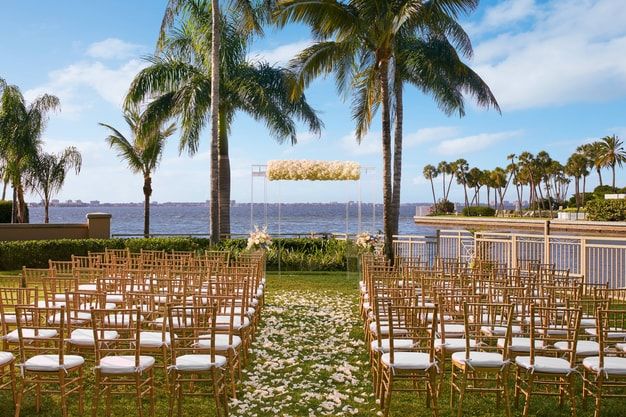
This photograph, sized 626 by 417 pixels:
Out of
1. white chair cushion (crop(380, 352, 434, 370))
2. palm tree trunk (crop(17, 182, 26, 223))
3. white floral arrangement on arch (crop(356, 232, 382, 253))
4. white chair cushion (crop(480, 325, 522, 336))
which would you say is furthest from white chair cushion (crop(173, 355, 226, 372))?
palm tree trunk (crop(17, 182, 26, 223))

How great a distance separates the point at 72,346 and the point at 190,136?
55.1ft

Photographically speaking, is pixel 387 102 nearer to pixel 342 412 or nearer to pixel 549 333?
pixel 549 333

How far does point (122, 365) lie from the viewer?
5344 mm

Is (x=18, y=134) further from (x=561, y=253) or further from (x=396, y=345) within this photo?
(x=396, y=345)

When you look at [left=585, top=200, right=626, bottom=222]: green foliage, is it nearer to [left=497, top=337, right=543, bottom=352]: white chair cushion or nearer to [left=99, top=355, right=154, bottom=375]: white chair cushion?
[left=497, top=337, right=543, bottom=352]: white chair cushion

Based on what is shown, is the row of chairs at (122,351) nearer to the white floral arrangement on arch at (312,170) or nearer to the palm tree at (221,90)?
the white floral arrangement on arch at (312,170)

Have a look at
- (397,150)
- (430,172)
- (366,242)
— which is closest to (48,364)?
(366,242)

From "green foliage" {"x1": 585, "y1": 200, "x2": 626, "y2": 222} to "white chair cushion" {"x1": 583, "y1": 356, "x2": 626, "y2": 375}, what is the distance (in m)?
37.1

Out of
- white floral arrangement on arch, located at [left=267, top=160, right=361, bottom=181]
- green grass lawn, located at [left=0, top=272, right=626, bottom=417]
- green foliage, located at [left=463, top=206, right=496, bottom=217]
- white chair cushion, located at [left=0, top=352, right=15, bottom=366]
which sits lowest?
green grass lawn, located at [left=0, top=272, right=626, bottom=417]

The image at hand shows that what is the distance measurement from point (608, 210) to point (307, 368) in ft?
125

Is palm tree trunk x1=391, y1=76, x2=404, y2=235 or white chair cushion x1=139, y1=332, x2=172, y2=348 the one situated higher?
palm tree trunk x1=391, y1=76, x2=404, y2=235

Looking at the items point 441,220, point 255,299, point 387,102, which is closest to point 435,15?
point 387,102

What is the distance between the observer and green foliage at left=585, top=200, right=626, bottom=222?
39000 mm

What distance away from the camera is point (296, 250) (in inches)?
771
